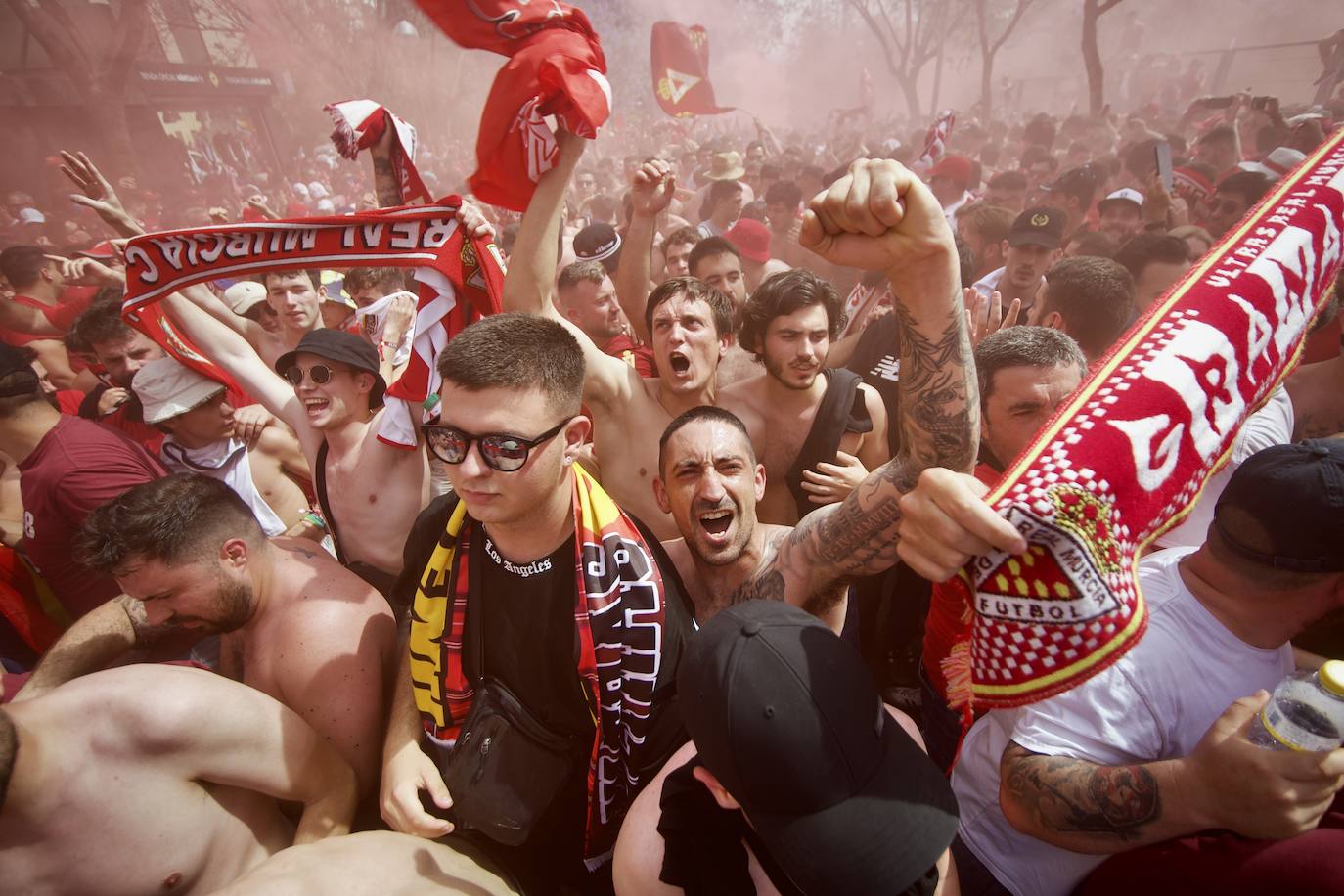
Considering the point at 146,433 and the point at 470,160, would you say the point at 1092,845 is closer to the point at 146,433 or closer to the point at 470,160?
the point at 146,433

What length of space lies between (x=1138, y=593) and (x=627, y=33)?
127 feet

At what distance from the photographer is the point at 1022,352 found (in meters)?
2.53

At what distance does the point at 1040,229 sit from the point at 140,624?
21.4 feet

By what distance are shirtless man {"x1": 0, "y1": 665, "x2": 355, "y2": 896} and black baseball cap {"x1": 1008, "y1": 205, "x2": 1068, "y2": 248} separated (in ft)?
19.3

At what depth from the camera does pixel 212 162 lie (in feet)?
63.5

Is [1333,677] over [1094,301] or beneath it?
over

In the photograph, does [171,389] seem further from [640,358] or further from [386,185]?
[640,358]

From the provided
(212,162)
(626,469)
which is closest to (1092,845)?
(626,469)

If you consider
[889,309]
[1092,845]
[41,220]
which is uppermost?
[41,220]

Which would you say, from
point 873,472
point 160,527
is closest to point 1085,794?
point 873,472

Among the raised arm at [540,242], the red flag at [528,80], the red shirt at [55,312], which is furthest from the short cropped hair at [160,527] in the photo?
the red shirt at [55,312]

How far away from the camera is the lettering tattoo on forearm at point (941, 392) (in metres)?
1.57

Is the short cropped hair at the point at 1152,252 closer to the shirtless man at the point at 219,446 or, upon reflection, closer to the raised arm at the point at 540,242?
the raised arm at the point at 540,242

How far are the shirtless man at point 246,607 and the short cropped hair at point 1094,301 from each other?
4068 mm
